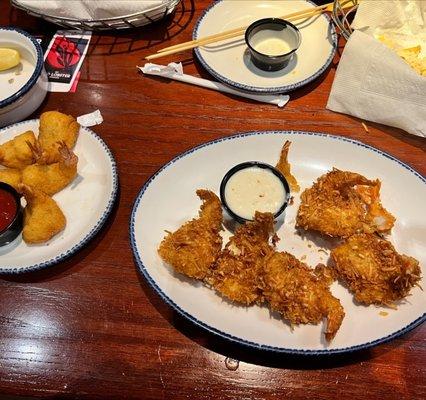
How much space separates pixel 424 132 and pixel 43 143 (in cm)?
208

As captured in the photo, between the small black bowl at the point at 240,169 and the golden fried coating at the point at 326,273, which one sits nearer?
the golden fried coating at the point at 326,273

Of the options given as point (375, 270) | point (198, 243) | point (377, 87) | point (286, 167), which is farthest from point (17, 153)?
point (377, 87)

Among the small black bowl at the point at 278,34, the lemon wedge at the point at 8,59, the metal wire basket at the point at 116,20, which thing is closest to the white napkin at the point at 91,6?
the metal wire basket at the point at 116,20

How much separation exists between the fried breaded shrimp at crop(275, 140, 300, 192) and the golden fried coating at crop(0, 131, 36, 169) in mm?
1305

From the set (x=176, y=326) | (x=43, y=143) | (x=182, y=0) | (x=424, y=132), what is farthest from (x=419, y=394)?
(x=182, y=0)

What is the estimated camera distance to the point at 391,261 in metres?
1.80

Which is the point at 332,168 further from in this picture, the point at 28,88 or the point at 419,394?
the point at 28,88

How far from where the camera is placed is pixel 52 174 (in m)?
2.23

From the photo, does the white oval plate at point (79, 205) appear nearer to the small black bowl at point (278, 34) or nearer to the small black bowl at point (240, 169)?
the small black bowl at point (240, 169)

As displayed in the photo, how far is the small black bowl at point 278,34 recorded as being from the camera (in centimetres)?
261

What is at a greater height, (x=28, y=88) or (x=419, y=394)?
(x=28, y=88)

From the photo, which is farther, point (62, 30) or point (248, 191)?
point (62, 30)

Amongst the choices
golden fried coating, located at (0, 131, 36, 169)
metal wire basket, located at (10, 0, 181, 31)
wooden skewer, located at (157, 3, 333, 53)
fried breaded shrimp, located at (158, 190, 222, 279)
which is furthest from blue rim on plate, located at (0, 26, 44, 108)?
fried breaded shrimp, located at (158, 190, 222, 279)

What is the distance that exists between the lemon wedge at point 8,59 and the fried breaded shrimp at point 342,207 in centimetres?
194
